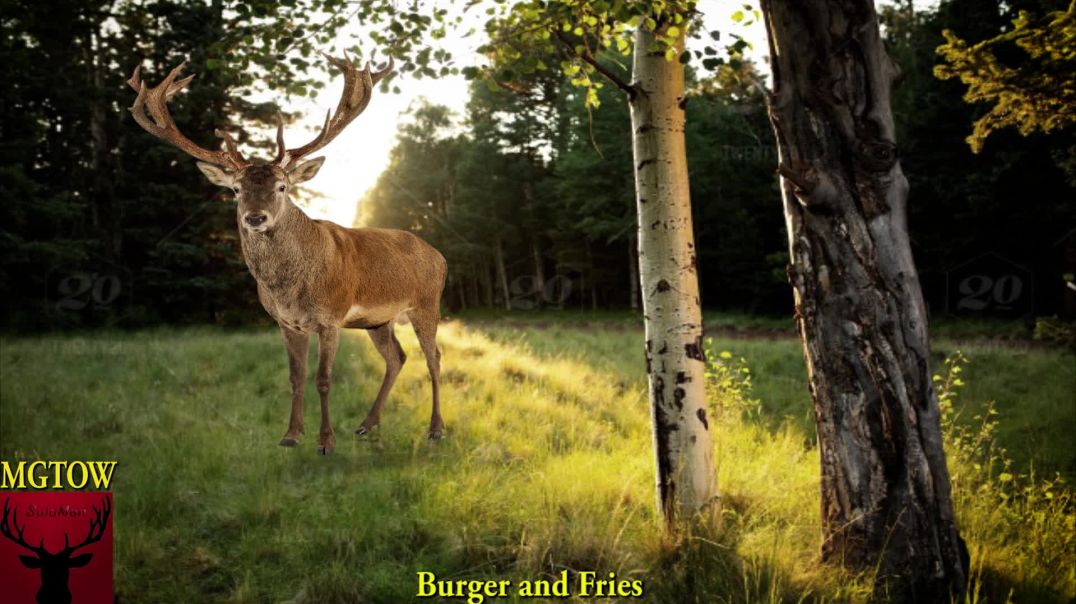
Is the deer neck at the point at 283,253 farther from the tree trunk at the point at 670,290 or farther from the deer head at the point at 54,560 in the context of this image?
the tree trunk at the point at 670,290

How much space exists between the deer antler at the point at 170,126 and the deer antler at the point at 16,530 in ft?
6.24

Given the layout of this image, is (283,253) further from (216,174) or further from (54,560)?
(54,560)

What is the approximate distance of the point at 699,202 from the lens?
96.4 ft

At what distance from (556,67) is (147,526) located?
429 centimetres

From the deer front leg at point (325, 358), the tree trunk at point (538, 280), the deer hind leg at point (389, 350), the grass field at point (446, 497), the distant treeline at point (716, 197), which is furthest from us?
the tree trunk at point (538, 280)

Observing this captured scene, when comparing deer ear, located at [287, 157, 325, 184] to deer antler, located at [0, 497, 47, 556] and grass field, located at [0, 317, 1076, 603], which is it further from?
grass field, located at [0, 317, 1076, 603]

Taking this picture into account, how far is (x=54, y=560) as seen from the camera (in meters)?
2.92

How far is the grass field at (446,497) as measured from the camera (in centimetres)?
366

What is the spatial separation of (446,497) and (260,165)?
2.54m

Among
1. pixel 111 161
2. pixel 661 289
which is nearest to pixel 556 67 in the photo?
pixel 661 289

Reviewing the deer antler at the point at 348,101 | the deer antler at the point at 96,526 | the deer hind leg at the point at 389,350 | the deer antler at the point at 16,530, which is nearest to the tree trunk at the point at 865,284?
the deer antler at the point at 348,101

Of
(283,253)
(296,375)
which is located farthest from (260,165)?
(296,375)

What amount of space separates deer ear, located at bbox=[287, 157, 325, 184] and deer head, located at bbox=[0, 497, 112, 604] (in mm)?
1836

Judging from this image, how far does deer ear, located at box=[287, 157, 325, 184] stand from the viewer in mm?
2920
